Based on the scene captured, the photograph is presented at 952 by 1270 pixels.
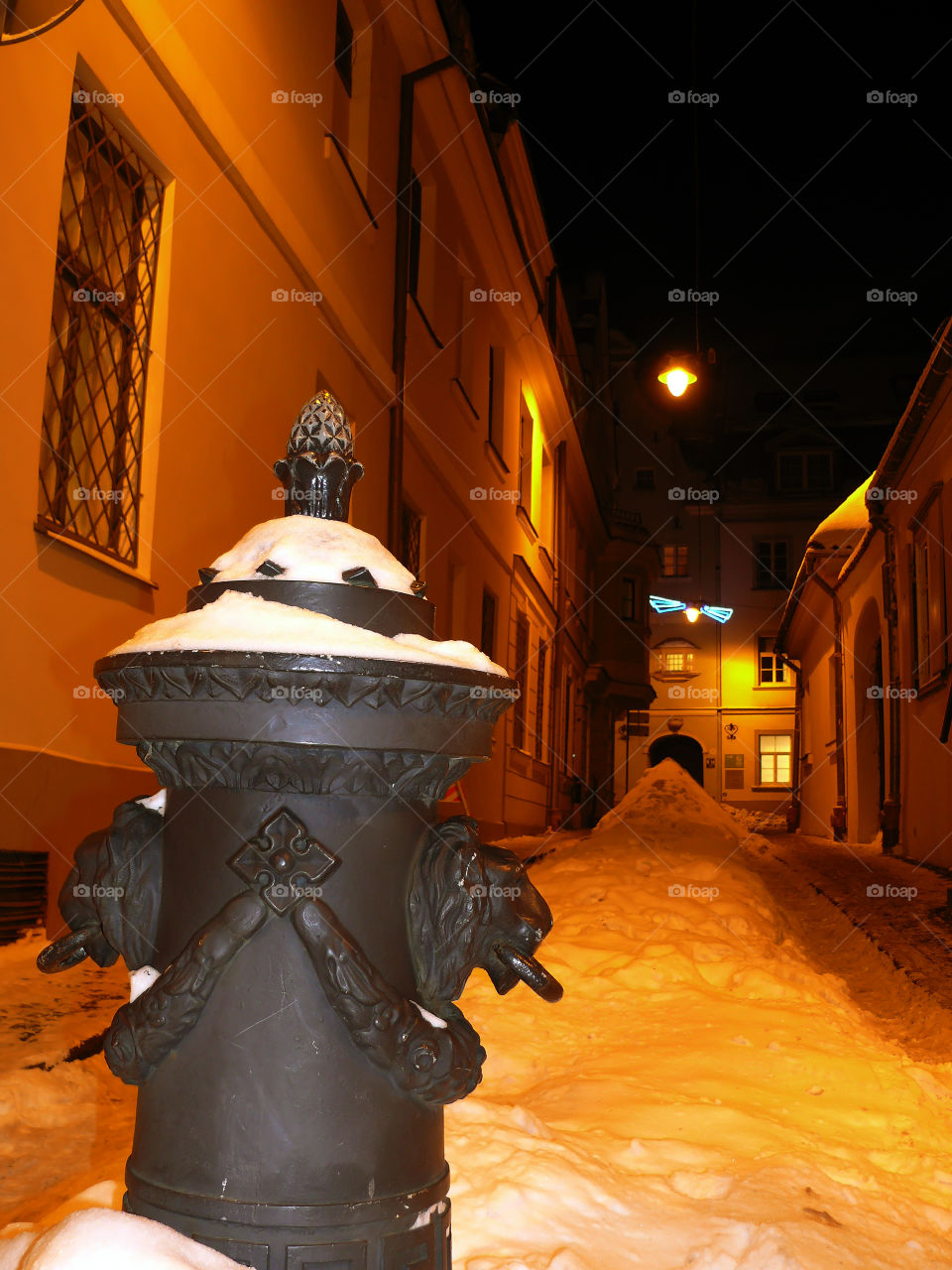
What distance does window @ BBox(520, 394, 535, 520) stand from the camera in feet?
57.8

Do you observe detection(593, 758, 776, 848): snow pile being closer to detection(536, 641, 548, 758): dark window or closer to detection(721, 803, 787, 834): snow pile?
detection(536, 641, 548, 758): dark window

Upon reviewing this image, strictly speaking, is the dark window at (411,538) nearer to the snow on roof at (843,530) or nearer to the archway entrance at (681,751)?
the snow on roof at (843,530)

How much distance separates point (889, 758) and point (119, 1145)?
1391 cm

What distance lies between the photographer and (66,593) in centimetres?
494

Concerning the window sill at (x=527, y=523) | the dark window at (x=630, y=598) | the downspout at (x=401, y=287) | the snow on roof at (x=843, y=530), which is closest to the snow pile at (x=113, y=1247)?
the downspout at (x=401, y=287)

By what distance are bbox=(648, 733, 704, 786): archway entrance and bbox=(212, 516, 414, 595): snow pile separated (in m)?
38.2

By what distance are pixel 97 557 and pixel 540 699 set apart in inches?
575

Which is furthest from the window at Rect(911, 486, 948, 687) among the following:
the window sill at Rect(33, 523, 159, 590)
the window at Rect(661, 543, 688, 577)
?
the window at Rect(661, 543, 688, 577)

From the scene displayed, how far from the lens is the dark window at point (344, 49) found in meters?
9.14

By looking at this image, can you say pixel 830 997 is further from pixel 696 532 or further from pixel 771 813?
pixel 696 532

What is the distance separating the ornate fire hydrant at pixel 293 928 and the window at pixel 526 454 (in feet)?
51.7

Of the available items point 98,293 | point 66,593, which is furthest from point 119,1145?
point 98,293

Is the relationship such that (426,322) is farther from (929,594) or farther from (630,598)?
(630,598)

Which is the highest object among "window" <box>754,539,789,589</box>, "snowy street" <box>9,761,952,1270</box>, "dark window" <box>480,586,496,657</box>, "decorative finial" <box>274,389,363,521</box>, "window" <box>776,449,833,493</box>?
"window" <box>776,449,833,493</box>
